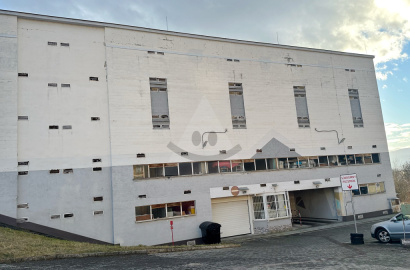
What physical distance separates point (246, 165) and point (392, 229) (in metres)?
9.91

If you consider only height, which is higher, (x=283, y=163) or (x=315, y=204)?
(x=283, y=163)

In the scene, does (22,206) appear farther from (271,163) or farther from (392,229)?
(392,229)

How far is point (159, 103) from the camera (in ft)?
67.2

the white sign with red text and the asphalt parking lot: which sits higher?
the white sign with red text

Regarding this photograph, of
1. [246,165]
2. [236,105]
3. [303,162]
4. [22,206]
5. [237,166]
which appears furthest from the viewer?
[303,162]

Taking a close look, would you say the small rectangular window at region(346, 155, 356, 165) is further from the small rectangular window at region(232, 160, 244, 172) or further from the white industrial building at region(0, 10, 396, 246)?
the small rectangular window at region(232, 160, 244, 172)

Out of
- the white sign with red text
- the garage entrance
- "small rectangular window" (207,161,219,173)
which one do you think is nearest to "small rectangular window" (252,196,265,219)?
"small rectangular window" (207,161,219,173)

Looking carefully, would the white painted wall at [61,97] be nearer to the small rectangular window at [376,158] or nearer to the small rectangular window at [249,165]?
the small rectangular window at [249,165]

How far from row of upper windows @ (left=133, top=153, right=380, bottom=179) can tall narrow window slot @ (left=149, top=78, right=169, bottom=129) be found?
2.61 meters

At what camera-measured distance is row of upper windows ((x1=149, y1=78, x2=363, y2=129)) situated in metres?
20.3

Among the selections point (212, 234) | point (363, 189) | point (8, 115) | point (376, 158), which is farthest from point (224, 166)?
point (376, 158)

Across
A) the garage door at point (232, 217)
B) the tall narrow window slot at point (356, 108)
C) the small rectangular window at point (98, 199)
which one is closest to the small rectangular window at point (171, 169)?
the garage door at point (232, 217)

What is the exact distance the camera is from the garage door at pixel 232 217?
21344 millimetres

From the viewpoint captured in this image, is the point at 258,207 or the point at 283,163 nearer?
the point at 258,207
